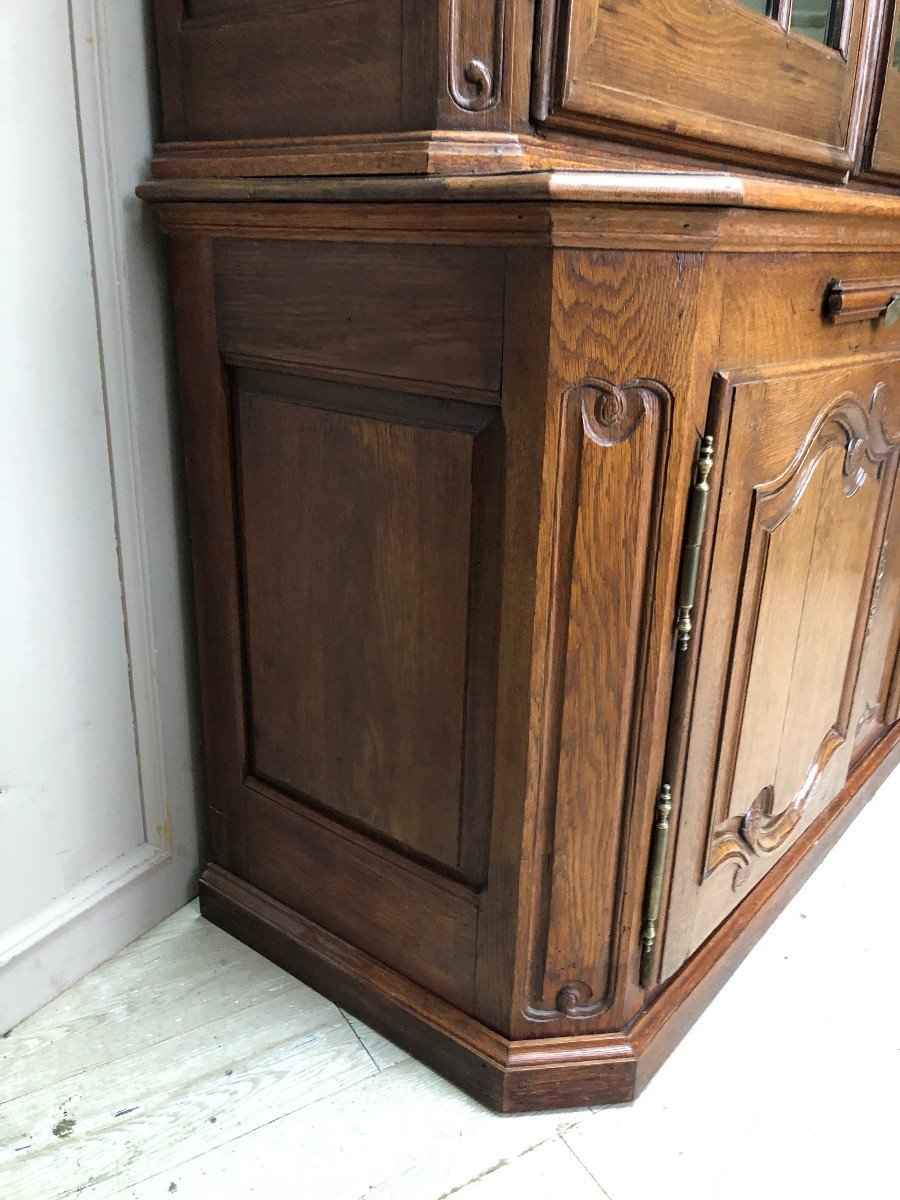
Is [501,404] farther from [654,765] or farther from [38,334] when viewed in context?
[38,334]

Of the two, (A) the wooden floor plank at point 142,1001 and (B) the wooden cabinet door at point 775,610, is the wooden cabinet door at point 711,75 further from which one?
(A) the wooden floor plank at point 142,1001

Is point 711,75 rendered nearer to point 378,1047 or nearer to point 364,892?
point 364,892

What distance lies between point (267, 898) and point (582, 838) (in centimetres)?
48

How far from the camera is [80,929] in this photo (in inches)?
45.8

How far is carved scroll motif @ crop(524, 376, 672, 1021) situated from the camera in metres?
0.79

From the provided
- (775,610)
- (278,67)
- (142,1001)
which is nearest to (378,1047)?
(142,1001)

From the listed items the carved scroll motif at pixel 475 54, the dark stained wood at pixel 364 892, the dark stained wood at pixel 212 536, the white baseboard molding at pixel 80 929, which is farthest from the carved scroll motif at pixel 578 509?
the white baseboard molding at pixel 80 929

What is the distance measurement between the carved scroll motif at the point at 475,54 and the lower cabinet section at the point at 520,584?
95 millimetres

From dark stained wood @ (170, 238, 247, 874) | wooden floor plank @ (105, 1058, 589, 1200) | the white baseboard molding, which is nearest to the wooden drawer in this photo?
wooden floor plank @ (105, 1058, 589, 1200)

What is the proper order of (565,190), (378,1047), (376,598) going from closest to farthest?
1. (565,190)
2. (376,598)
3. (378,1047)

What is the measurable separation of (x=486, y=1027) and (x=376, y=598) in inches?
18.9

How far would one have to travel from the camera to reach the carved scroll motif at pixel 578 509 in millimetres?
792

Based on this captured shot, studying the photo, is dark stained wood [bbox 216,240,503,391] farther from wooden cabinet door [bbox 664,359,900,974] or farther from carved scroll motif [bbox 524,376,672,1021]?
wooden cabinet door [bbox 664,359,900,974]

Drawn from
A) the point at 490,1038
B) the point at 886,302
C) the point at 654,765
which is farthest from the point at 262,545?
the point at 886,302
